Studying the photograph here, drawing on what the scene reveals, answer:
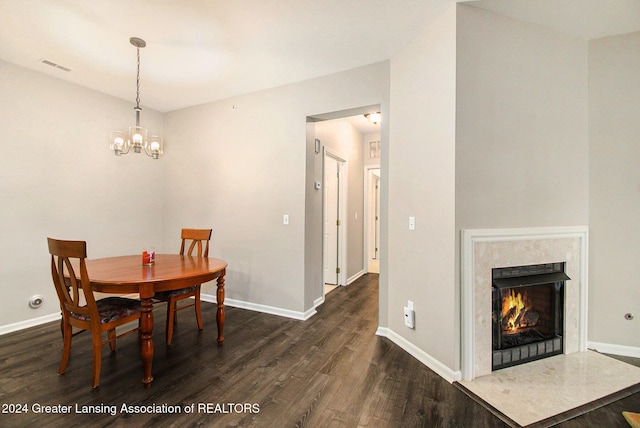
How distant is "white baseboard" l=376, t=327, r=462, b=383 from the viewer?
1987 mm

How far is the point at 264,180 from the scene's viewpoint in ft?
11.2

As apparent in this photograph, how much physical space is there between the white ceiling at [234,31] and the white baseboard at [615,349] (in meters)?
2.65

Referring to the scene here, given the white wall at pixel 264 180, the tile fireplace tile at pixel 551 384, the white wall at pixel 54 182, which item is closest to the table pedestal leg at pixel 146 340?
the white wall at pixel 264 180

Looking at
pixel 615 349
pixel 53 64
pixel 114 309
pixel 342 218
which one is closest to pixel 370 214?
pixel 342 218

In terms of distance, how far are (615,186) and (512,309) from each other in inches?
55.5

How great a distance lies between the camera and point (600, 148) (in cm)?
239

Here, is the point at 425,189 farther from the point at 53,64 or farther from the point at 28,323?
the point at 28,323

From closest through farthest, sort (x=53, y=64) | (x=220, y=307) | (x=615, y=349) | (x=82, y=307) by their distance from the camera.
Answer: (x=82, y=307) < (x=615, y=349) < (x=220, y=307) < (x=53, y=64)

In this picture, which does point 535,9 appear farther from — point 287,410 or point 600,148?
point 287,410

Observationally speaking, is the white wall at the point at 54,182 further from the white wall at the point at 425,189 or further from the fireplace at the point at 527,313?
the fireplace at the point at 527,313

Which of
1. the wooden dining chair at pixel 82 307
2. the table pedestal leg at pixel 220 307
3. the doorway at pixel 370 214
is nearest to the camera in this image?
the wooden dining chair at pixel 82 307

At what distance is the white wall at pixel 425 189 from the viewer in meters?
2.03

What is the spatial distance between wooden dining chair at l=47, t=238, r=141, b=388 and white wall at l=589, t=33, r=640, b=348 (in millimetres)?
3867

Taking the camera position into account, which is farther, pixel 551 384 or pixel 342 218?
pixel 342 218
